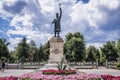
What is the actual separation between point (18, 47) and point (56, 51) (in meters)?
40.5

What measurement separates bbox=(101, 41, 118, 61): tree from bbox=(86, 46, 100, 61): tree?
8.86 meters

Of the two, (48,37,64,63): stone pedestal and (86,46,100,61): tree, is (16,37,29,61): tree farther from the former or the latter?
(48,37,64,63): stone pedestal

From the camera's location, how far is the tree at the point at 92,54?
8019 cm

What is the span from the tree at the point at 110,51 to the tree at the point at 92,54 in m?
8.86

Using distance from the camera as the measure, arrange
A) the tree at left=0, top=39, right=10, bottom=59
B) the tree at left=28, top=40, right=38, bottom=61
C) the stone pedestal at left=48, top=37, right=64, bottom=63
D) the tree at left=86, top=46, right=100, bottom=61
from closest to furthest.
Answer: the stone pedestal at left=48, top=37, right=64, bottom=63 < the tree at left=0, top=39, right=10, bottom=59 < the tree at left=28, top=40, right=38, bottom=61 < the tree at left=86, top=46, right=100, bottom=61

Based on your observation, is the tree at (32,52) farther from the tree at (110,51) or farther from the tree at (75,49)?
the tree at (110,51)

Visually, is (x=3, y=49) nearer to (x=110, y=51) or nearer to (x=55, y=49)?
(x=110, y=51)

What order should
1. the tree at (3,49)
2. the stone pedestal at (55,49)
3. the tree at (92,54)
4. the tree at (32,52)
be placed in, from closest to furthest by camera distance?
the stone pedestal at (55,49), the tree at (3,49), the tree at (32,52), the tree at (92,54)

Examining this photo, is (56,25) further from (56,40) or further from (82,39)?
(82,39)

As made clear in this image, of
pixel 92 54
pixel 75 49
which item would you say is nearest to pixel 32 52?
pixel 75 49

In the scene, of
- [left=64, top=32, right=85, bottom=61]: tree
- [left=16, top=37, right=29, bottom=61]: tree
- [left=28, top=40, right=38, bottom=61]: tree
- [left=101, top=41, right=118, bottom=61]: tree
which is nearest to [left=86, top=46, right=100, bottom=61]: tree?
[left=101, top=41, right=118, bottom=61]: tree

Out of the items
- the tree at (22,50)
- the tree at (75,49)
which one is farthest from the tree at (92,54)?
the tree at (22,50)

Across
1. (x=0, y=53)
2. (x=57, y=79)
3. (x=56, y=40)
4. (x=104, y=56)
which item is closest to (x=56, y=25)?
(x=56, y=40)

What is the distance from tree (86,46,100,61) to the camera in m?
80.2
